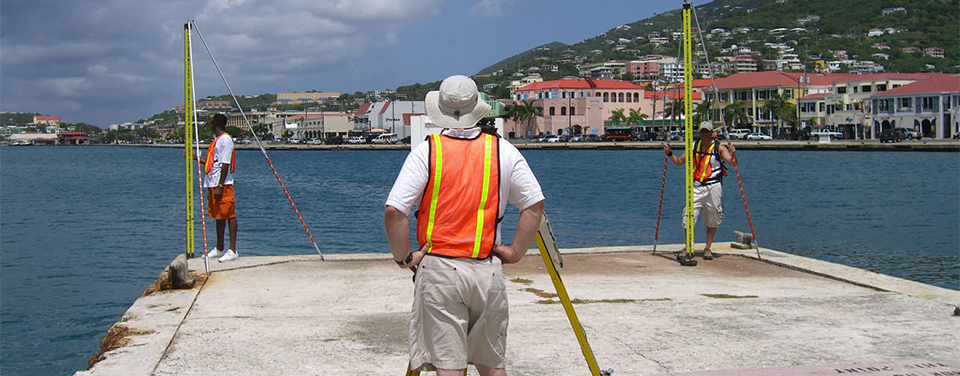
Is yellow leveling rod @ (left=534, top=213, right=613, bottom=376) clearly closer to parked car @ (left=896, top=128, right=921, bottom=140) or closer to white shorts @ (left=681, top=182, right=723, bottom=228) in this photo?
white shorts @ (left=681, top=182, right=723, bottom=228)

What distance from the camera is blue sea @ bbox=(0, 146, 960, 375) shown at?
12070 mm

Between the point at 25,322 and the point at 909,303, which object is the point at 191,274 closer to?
the point at 25,322

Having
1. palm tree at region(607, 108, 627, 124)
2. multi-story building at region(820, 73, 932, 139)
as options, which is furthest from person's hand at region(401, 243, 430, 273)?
palm tree at region(607, 108, 627, 124)

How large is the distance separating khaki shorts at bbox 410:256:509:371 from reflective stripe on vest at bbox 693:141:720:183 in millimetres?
7050

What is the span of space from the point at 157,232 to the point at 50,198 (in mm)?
22698

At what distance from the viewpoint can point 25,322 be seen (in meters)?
11.0

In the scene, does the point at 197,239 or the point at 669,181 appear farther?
the point at 669,181

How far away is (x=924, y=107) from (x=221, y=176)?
316 ft

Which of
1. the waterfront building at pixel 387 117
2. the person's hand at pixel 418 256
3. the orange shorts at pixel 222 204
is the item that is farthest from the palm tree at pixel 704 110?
the waterfront building at pixel 387 117

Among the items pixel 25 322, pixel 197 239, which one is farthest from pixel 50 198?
pixel 25 322

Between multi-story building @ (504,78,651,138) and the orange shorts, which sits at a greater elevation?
multi-story building @ (504,78,651,138)

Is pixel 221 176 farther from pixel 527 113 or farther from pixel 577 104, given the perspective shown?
pixel 577 104

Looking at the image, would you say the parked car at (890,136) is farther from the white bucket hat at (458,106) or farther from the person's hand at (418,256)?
the person's hand at (418,256)

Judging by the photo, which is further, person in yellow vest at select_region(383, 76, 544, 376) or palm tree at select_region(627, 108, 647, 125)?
palm tree at select_region(627, 108, 647, 125)
